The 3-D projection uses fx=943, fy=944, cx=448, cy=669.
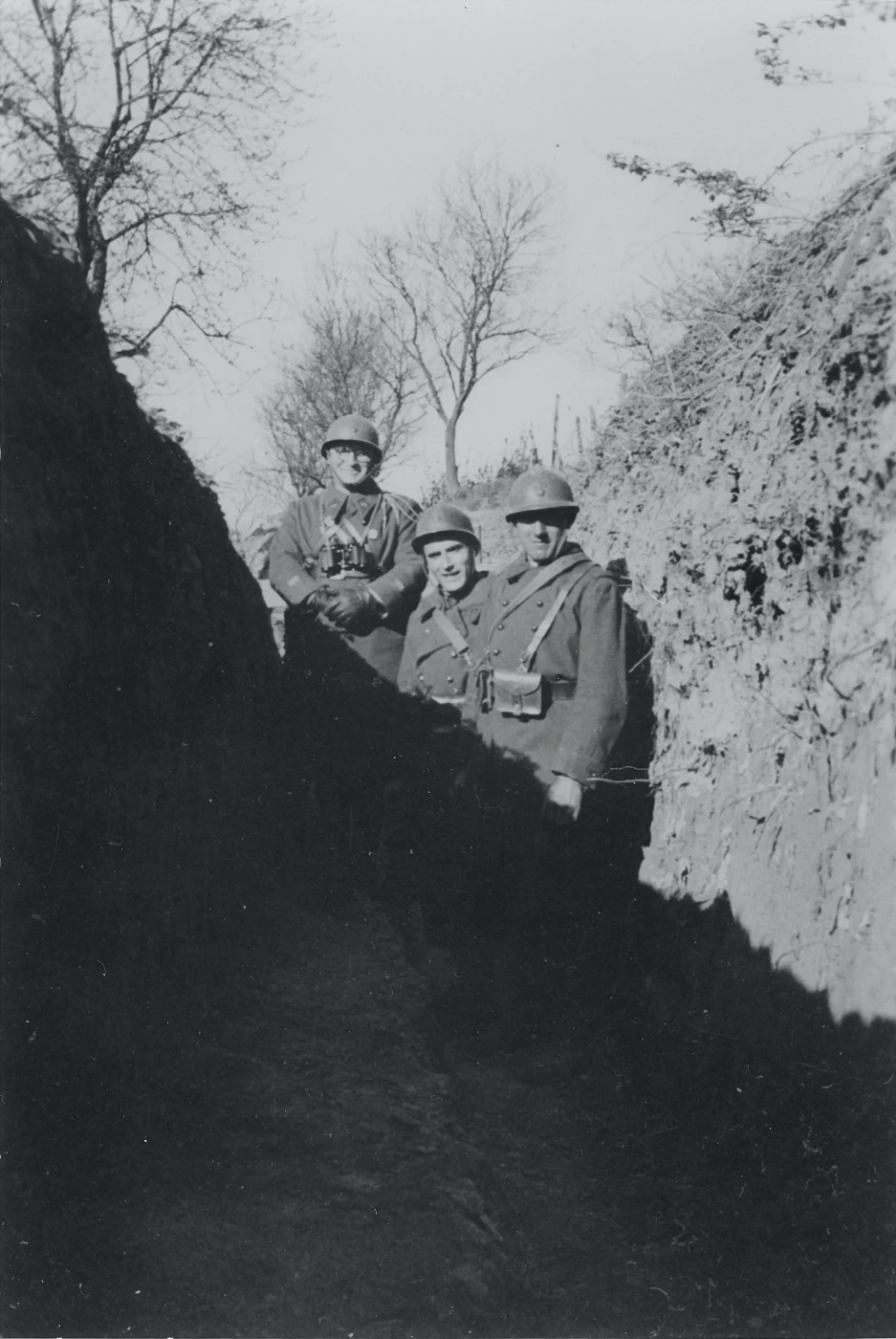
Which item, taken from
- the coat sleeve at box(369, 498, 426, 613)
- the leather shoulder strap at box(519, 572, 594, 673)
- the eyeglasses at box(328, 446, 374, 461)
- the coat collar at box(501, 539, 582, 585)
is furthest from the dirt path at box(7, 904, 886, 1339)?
the eyeglasses at box(328, 446, 374, 461)

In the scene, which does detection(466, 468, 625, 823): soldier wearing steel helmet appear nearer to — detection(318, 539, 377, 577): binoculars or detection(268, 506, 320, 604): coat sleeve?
detection(318, 539, 377, 577): binoculars

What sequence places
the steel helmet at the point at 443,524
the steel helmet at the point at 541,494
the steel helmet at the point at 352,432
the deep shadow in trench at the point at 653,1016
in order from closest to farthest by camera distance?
the deep shadow in trench at the point at 653,1016, the steel helmet at the point at 541,494, the steel helmet at the point at 443,524, the steel helmet at the point at 352,432

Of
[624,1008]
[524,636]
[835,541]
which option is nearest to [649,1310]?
[624,1008]

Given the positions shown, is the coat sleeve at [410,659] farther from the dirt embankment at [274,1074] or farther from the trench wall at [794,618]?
the trench wall at [794,618]

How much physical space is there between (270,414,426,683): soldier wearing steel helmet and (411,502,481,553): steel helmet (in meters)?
0.51

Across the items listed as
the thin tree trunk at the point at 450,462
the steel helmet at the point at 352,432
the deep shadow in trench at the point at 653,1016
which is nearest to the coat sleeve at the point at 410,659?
the deep shadow in trench at the point at 653,1016

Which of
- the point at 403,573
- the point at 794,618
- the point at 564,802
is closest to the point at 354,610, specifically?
the point at 403,573

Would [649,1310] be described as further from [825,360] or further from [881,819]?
[825,360]

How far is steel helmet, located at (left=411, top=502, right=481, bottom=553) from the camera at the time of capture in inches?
211

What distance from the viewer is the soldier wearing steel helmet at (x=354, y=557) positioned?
19.1 ft

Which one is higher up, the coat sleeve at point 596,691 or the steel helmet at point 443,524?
the steel helmet at point 443,524

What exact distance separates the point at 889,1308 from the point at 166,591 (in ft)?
11.7

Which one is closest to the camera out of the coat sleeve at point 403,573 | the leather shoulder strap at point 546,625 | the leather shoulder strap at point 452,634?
the leather shoulder strap at point 546,625

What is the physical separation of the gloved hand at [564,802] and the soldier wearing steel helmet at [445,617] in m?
1.19
